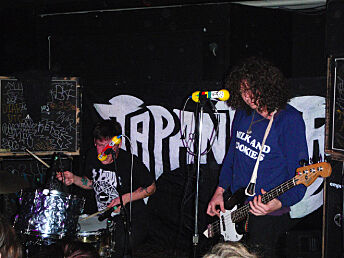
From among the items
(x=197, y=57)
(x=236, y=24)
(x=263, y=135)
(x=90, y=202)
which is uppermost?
(x=236, y=24)

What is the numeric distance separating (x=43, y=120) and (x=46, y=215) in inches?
72.9

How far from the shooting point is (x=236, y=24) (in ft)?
16.5

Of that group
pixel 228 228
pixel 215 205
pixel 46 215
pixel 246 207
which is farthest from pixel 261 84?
pixel 46 215

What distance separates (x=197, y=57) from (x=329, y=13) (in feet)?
7.30

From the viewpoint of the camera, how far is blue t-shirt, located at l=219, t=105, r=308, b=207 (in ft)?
10.1

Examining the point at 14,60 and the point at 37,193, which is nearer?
the point at 37,193

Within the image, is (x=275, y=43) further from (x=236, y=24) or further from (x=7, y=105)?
(x=7, y=105)

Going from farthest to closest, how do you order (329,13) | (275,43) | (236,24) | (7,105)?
(275,43)
(236,24)
(7,105)
(329,13)

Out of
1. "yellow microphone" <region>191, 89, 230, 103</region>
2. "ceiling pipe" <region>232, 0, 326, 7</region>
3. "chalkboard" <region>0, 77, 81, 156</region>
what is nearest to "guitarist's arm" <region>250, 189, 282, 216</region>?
"yellow microphone" <region>191, 89, 230, 103</region>

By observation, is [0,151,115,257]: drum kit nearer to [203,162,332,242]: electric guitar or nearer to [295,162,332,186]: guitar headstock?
[203,162,332,242]: electric guitar

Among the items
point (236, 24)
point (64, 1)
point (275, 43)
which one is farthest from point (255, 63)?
point (64, 1)

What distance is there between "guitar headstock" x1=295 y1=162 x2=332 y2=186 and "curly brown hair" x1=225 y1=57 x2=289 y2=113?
518mm

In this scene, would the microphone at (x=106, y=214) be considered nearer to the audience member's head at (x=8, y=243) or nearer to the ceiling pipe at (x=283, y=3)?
the audience member's head at (x=8, y=243)

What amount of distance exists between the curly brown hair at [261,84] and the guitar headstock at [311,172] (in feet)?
1.70
